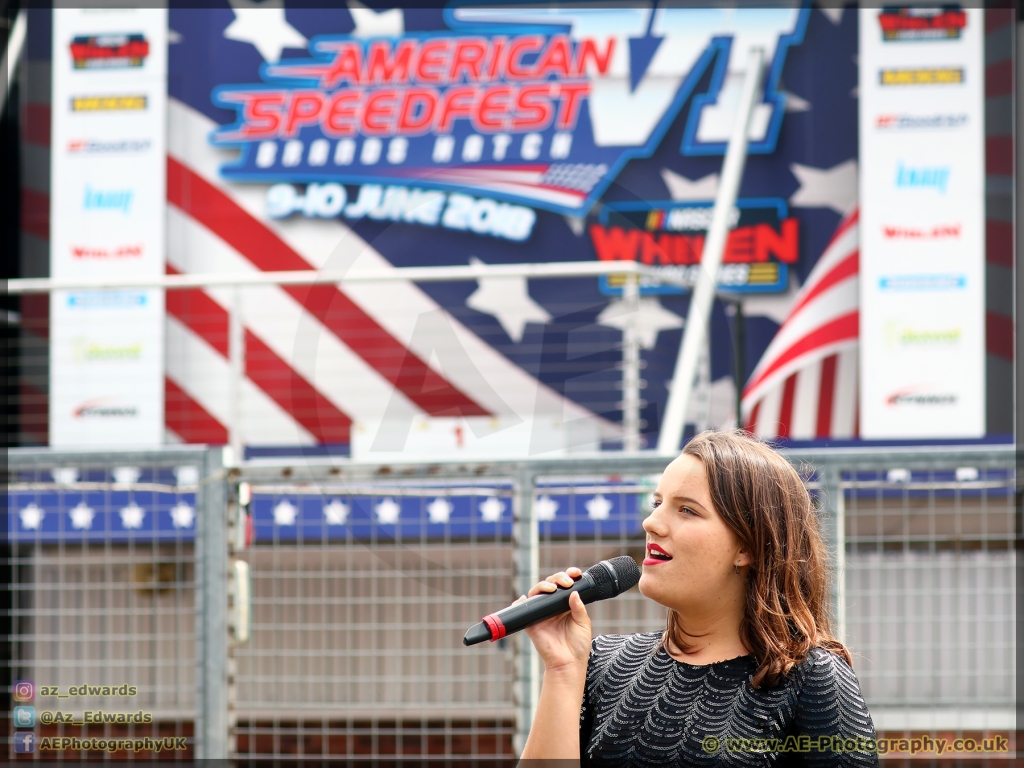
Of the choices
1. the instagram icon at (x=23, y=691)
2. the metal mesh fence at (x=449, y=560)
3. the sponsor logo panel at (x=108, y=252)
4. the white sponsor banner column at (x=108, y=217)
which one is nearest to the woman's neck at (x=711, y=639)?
the metal mesh fence at (x=449, y=560)

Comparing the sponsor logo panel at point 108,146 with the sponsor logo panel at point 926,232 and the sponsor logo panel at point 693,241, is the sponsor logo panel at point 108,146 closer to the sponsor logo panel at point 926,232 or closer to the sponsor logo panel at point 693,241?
the sponsor logo panel at point 693,241

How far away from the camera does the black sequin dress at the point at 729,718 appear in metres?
1.49

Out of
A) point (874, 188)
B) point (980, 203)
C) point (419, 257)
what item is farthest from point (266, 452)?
point (980, 203)

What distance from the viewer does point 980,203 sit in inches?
194

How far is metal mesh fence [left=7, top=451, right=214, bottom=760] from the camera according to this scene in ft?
10.8

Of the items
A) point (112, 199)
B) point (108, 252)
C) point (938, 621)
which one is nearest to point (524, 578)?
point (938, 621)

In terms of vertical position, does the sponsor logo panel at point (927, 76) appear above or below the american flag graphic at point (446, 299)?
above

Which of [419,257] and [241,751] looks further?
[419,257]

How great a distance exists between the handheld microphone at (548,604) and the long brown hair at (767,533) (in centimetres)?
15

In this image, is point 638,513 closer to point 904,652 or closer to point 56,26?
point 904,652

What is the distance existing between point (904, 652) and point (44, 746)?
2.50 meters

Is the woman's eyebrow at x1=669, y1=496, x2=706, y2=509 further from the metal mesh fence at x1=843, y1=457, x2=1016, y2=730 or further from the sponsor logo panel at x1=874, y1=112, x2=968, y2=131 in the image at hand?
the sponsor logo panel at x1=874, y1=112, x2=968, y2=131

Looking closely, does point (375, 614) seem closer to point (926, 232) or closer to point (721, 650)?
point (721, 650)

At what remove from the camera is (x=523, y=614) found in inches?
58.9
